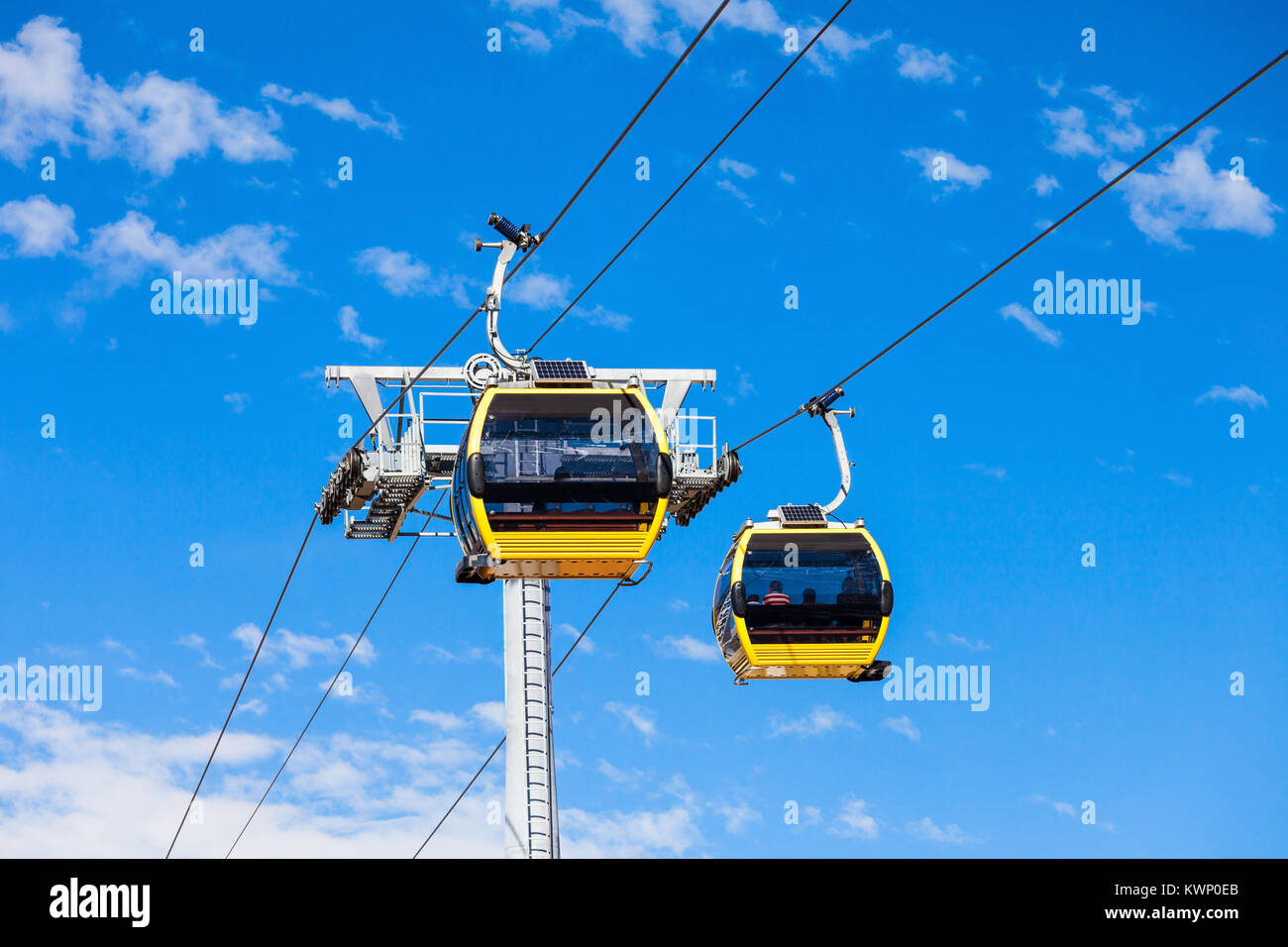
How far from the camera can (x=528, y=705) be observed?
31578 mm

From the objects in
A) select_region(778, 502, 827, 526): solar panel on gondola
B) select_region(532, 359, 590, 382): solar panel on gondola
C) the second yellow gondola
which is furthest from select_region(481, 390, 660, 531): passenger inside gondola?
select_region(778, 502, 827, 526): solar panel on gondola

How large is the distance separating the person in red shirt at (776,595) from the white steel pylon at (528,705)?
9.34 m

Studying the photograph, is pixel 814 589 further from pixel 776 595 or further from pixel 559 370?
pixel 559 370

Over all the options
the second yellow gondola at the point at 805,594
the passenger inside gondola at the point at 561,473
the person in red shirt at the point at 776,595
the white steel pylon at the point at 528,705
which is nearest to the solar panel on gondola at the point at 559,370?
the passenger inside gondola at the point at 561,473

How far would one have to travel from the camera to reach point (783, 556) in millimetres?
22594

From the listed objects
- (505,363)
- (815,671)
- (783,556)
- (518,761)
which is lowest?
(518,761)

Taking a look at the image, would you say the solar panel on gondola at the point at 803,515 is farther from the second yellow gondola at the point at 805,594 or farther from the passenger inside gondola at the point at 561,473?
the passenger inside gondola at the point at 561,473

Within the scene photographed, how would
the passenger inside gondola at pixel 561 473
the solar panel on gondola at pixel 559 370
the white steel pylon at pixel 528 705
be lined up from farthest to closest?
the white steel pylon at pixel 528 705 → the solar panel on gondola at pixel 559 370 → the passenger inside gondola at pixel 561 473

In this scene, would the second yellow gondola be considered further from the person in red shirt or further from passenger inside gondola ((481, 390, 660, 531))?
passenger inside gondola ((481, 390, 660, 531))

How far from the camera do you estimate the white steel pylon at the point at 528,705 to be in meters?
31.1
